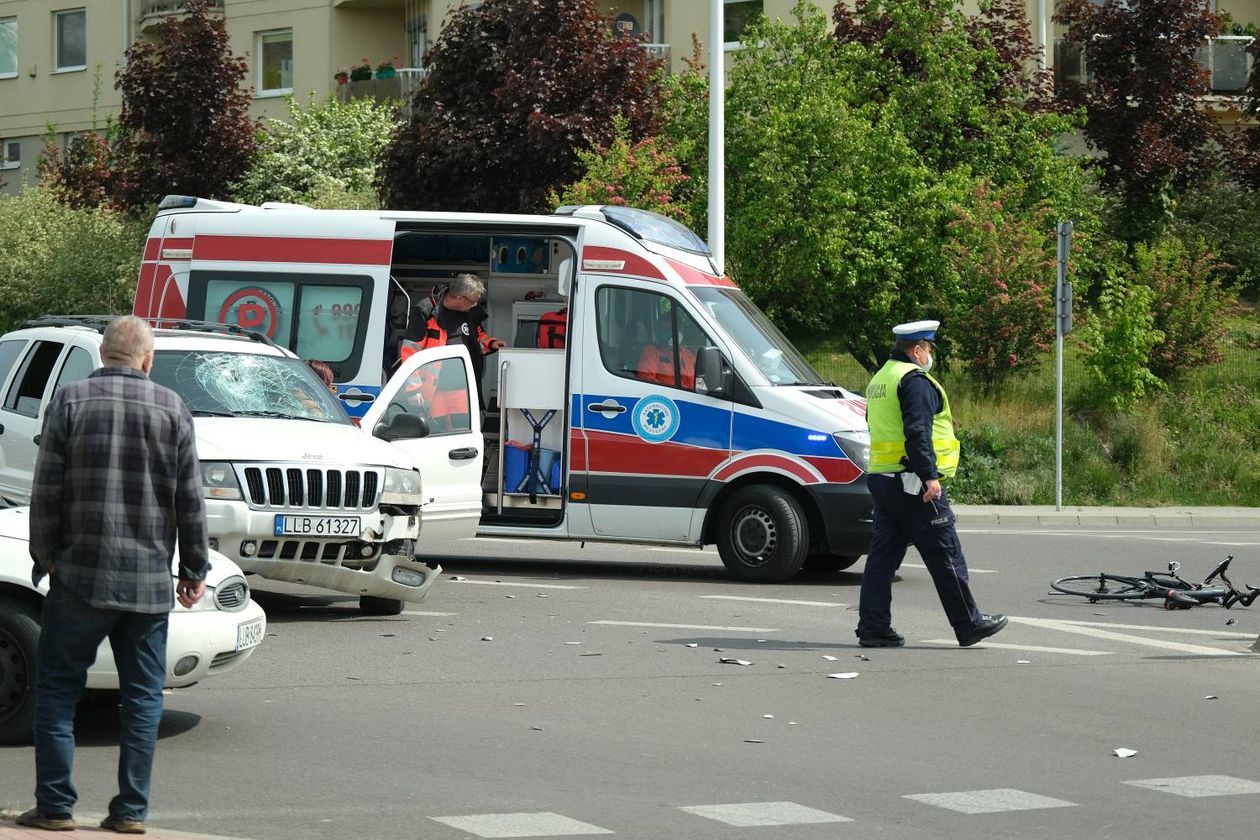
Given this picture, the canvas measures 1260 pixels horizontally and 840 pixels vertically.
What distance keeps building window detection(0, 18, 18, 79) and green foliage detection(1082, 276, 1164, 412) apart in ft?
116

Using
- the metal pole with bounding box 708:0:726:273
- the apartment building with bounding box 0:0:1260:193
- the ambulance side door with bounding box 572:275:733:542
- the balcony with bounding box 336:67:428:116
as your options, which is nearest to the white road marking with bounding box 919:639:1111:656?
the ambulance side door with bounding box 572:275:733:542

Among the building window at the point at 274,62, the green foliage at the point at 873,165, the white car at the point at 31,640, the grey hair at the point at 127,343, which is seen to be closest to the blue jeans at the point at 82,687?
the grey hair at the point at 127,343

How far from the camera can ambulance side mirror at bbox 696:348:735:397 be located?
14.3 metres

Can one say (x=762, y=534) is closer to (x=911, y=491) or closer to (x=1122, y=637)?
(x=1122, y=637)

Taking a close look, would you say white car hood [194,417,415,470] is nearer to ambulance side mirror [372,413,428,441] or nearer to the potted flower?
ambulance side mirror [372,413,428,441]

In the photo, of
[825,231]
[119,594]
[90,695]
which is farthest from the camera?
[825,231]

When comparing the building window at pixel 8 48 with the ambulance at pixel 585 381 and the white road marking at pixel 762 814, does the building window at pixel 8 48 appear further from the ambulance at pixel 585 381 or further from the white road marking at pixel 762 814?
the white road marking at pixel 762 814

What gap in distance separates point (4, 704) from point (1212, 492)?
18.4m

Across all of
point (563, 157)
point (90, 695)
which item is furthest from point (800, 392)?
point (563, 157)

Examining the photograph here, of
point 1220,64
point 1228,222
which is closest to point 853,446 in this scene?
point 1228,222

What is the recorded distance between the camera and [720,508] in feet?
47.7

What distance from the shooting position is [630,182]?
25547 mm

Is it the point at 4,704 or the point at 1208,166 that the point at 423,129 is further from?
the point at 4,704

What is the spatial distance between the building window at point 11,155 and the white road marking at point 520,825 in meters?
47.5
